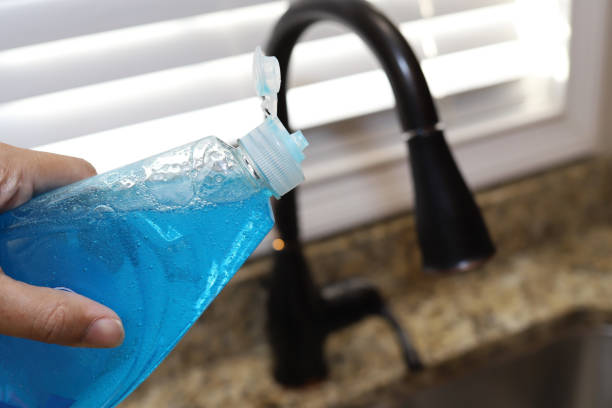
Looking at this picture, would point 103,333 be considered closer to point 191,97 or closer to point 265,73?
point 265,73

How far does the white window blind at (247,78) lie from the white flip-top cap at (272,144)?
0.99 feet

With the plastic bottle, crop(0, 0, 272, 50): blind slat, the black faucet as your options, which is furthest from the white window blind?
the plastic bottle

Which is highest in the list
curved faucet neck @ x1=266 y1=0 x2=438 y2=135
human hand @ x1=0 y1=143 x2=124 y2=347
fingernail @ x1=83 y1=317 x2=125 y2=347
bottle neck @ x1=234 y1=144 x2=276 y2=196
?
curved faucet neck @ x1=266 y1=0 x2=438 y2=135

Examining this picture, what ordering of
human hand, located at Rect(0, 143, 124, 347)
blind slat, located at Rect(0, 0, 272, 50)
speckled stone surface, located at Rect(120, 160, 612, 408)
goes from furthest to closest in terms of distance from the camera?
1. speckled stone surface, located at Rect(120, 160, 612, 408)
2. blind slat, located at Rect(0, 0, 272, 50)
3. human hand, located at Rect(0, 143, 124, 347)

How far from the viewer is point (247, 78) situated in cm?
63

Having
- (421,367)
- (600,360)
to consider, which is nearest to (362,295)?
(421,367)

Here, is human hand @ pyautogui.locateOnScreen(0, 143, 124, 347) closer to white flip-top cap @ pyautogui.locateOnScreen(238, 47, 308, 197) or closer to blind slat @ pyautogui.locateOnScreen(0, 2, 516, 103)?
white flip-top cap @ pyautogui.locateOnScreen(238, 47, 308, 197)

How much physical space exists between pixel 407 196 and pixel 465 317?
0.59ft

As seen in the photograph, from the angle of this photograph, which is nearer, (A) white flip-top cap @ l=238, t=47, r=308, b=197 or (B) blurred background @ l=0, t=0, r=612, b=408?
(A) white flip-top cap @ l=238, t=47, r=308, b=197

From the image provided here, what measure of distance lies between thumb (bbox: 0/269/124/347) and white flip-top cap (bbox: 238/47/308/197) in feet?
0.43

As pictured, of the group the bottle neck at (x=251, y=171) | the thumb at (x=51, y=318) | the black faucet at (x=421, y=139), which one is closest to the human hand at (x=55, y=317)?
the thumb at (x=51, y=318)

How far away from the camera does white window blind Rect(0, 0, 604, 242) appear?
55cm

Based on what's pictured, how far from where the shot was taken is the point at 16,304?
30 centimetres

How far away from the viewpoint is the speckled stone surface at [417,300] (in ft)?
2.08
